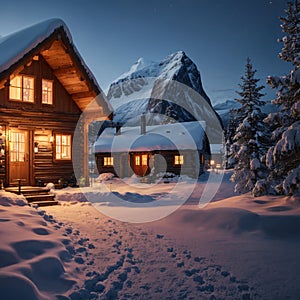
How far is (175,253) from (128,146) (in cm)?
2588

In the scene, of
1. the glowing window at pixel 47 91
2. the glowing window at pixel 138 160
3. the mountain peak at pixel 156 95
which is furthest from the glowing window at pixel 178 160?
the mountain peak at pixel 156 95

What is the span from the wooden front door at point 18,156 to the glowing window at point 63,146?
5.22ft

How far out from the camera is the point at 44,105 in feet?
49.2

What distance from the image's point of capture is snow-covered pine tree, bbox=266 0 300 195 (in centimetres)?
934

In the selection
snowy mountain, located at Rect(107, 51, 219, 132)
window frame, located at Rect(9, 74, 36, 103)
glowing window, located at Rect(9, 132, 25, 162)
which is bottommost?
glowing window, located at Rect(9, 132, 25, 162)

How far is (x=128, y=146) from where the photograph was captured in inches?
1261

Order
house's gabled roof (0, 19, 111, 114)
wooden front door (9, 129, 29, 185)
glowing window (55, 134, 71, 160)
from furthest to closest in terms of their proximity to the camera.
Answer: glowing window (55, 134, 71, 160)
wooden front door (9, 129, 29, 185)
house's gabled roof (0, 19, 111, 114)

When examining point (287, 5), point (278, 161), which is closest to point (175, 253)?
point (278, 161)

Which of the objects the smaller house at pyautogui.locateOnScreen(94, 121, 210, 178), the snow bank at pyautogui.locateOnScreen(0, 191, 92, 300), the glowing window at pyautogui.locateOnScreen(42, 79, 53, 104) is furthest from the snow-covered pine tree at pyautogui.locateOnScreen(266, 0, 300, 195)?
the smaller house at pyautogui.locateOnScreen(94, 121, 210, 178)

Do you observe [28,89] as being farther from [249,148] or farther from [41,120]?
[249,148]

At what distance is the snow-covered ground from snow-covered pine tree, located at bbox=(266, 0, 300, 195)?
4.60 feet

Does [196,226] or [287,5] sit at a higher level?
[287,5]

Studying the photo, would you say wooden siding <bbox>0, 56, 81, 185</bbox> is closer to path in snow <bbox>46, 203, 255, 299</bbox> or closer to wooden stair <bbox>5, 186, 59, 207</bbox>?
wooden stair <bbox>5, 186, 59, 207</bbox>

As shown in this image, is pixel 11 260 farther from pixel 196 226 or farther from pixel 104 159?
pixel 104 159
